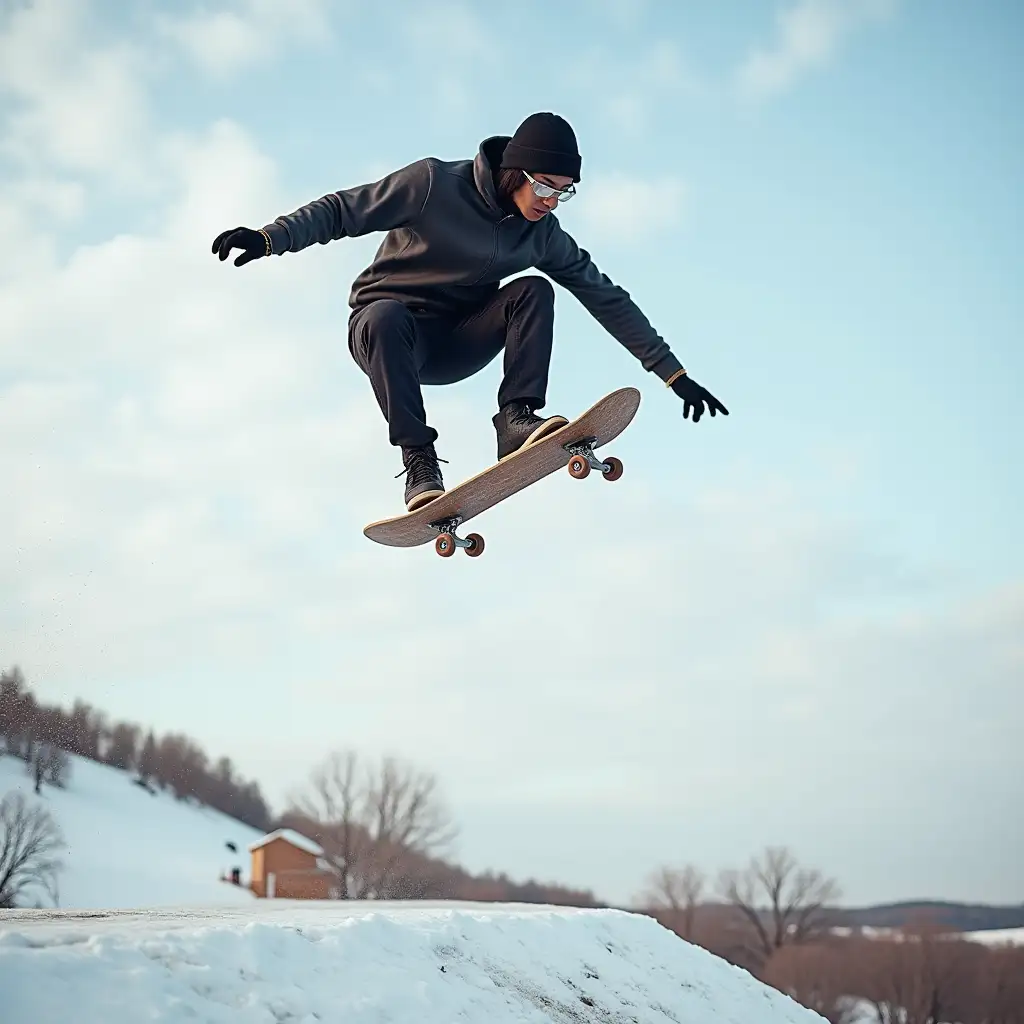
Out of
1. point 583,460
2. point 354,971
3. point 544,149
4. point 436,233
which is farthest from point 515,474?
point 354,971

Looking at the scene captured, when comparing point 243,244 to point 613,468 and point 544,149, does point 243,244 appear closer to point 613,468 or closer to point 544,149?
point 544,149

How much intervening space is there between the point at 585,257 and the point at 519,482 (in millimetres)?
1605

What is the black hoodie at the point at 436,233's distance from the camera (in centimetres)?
609

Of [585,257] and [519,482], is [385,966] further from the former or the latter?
[585,257]

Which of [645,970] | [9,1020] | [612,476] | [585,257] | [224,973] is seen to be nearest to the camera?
[9,1020]

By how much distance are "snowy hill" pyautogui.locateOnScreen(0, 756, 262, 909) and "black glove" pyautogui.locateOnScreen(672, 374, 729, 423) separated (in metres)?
40.3

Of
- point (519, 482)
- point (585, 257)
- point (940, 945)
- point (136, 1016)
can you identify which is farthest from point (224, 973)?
point (940, 945)

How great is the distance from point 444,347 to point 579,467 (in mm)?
1183

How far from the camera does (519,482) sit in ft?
21.9

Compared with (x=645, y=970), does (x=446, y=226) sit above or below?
above

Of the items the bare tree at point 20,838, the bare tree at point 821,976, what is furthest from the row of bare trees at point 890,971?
the bare tree at point 20,838

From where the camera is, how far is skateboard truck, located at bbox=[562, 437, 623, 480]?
20.8 ft

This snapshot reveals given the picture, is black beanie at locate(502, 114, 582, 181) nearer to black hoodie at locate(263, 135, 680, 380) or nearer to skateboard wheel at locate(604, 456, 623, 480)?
black hoodie at locate(263, 135, 680, 380)

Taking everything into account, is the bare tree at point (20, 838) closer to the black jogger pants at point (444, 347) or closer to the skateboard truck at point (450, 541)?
the skateboard truck at point (450, 541)
